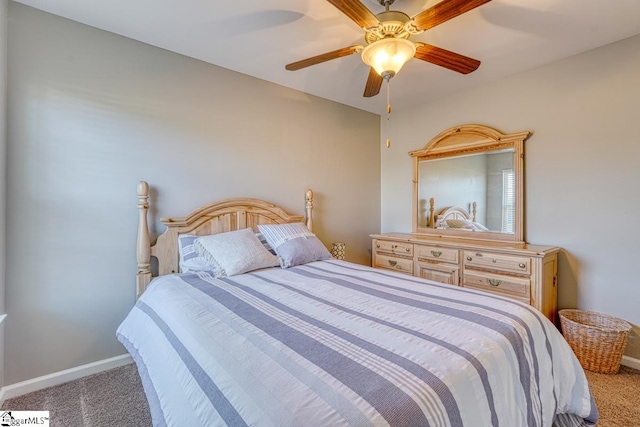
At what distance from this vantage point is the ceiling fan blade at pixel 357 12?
1.34 metres

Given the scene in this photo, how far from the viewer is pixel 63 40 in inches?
78.4

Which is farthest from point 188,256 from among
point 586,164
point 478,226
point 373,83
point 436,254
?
point 586,164

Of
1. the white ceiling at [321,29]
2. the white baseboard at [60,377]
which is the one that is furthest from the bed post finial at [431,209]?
the white baseboard at [60,377]

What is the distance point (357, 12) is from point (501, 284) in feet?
7.81

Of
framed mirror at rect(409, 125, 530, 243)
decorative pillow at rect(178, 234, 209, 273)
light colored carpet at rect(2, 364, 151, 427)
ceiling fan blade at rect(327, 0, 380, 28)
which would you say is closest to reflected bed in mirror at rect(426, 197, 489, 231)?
framed mirror at rect(409, 125, 530, 243)

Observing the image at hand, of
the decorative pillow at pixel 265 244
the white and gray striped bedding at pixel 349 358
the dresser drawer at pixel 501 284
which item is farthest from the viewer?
the decorative pillow at pixel 265 244

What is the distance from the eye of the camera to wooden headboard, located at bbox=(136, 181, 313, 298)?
2160 mm

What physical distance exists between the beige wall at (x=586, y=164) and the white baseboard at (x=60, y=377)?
368 centimetres

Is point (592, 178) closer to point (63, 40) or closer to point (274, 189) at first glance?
point (274, 189)

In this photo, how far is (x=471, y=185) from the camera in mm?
3146

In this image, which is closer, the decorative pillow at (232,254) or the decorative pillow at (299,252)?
the decorative pillow at (232,254)

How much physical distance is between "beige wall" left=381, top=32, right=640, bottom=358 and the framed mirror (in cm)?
11

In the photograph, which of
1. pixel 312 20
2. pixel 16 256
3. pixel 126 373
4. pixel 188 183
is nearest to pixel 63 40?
pixel 188 183

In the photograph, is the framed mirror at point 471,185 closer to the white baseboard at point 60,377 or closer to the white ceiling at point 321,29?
the white ceiling at point 321,29
